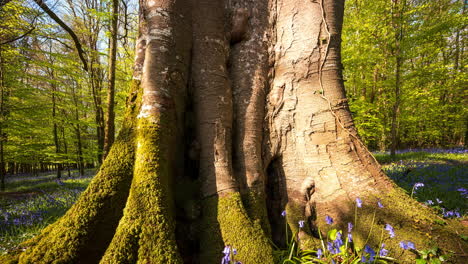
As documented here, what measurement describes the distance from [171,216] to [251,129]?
124 cm

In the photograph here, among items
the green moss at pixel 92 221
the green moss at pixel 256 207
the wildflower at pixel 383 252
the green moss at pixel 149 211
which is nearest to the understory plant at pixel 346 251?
the wildflower at pixel 383 252

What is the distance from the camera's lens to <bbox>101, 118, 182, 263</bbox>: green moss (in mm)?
1449

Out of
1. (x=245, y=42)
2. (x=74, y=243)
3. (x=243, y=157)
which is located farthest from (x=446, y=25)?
(x=74, y=243)

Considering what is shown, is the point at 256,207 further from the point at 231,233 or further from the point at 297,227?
the point at 297,227

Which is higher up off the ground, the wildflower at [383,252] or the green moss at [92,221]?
the green moss at [92,221]

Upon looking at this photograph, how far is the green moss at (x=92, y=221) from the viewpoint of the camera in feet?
4.96

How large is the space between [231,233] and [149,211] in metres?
0.72

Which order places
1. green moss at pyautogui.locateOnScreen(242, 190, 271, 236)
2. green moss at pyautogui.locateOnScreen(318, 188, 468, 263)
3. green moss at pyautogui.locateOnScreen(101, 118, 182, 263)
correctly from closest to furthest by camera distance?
1. green moss at pyautogui.locateOnScreen(101, 118, 182, 263)
2. green moss at pyautogui.locateOnScreen(318, 188, 468, 263)
3. green moss at pyautogui.locateOnScreen(242, 190, 271, 236)

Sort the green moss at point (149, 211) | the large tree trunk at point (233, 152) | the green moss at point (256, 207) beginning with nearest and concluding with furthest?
the green moss at point (149, 211) < the large tree trunk at point (233, 152) < the green moss at point (256, 207)

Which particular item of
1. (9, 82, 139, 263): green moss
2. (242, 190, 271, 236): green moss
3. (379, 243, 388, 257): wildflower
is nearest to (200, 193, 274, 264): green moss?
(242, 190, 271, 236): green moss

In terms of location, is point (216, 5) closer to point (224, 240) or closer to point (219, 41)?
point (219, 41)

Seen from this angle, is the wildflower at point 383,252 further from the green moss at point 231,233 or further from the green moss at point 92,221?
the green moss at point 92,221

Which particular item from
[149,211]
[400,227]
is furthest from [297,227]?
[149,211]

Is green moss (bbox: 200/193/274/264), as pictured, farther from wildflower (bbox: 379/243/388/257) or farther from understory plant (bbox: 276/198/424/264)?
wildflower (bbox: 379/243/388/257)
